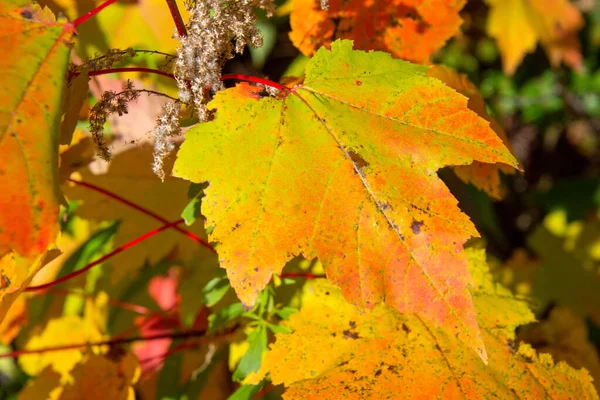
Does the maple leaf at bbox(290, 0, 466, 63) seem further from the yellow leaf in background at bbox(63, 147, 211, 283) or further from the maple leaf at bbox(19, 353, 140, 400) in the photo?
the maple leaf at bbox(19, 353, 140, 400)

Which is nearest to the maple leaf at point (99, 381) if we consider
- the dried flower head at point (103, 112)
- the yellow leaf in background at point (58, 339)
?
the yellow leaf in background at point (58, 339)

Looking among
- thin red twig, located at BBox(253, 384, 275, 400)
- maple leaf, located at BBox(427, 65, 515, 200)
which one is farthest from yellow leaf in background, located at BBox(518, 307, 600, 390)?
thin red twig, located at BBox(253, 384, 275, 400)

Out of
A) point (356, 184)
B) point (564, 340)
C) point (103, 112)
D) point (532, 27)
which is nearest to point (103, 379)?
point (103, 112)

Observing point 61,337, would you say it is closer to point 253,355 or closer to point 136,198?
point 136,198

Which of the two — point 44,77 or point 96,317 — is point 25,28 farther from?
point 96,317

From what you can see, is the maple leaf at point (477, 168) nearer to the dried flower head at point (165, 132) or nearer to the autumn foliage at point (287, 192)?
the autumn foliage at point (287, 192)

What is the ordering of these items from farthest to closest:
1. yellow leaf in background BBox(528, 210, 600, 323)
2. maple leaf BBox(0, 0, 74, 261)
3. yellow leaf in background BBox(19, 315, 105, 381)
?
yellow leaf in background BBox(528, 210, 600, 323), yellow leaf in background BBox(19, 315, 105, 381), maple leaf BBox(0, 0, 74, 261)
